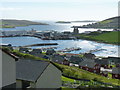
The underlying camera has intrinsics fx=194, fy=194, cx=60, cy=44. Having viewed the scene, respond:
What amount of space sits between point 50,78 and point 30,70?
63.8 inches

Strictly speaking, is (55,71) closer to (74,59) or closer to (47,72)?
(47,72)

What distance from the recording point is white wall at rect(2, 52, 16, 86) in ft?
38.6

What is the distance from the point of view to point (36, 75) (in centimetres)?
1308

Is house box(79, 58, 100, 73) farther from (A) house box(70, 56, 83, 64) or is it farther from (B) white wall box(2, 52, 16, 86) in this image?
(B) white wall box(2, 52, 16, 86)

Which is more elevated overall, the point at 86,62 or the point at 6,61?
the point at 6,61

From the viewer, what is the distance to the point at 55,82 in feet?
48.2

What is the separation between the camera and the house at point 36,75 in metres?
13.0

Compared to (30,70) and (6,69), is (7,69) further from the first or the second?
(30,70)

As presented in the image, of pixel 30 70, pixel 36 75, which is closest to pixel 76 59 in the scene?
pixel 30 70

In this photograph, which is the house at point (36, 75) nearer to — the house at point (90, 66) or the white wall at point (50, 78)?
the white wall at point (50, 78)

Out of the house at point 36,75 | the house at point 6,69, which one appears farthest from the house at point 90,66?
the house at point 6,69

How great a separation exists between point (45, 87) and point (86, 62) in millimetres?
20499

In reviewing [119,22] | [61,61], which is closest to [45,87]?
[61,61]

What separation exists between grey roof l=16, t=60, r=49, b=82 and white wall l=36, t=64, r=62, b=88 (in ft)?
1.04
